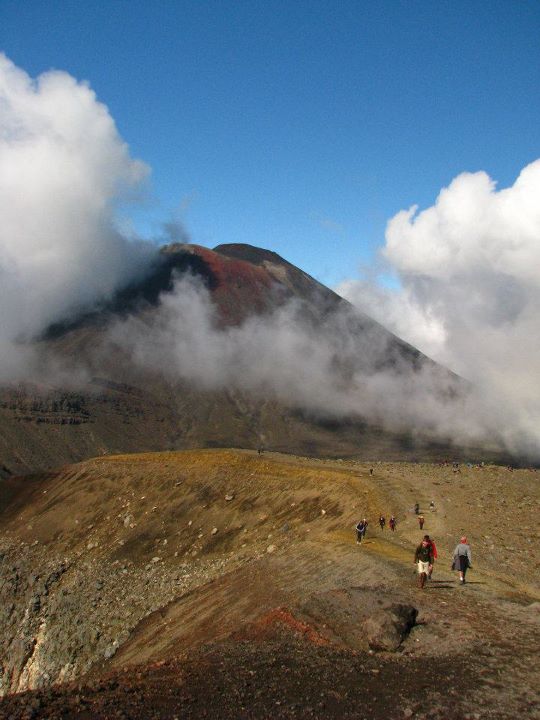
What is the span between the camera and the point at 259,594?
1014 inches

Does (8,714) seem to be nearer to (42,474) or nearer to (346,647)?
(346,647)

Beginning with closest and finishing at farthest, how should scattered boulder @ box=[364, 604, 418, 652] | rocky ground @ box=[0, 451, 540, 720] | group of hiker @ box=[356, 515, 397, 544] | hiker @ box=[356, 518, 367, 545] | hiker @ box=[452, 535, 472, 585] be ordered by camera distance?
rocky ground @ box=[0, 451, 540, 720] → scattered boulder @ box=[364, 604, 418, 652] → hiker @ box=[452, 535, 472, 585] → hiker @ box=[356, 518, 367, 545] → group of hiker @ box=[356, 515, 397, 544]

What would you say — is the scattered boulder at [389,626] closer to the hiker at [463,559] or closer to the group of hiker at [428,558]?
the group of hiker at [428,558]

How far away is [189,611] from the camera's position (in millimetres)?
30109

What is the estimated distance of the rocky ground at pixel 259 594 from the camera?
12773 mm

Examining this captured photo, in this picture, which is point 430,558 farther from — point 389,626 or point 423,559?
point 389,626

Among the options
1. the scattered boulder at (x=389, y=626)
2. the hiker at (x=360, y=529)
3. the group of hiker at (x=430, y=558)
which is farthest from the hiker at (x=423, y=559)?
the hiker at (x=360, y=529)

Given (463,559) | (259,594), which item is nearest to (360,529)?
(259,594)

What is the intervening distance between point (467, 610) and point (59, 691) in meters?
12.8

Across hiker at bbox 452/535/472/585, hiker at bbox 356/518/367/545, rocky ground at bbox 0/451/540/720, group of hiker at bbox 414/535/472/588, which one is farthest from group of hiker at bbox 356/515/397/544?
hiker at bbox 452/535/472/585

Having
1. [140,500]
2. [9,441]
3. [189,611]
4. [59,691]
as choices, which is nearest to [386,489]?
[189,611]

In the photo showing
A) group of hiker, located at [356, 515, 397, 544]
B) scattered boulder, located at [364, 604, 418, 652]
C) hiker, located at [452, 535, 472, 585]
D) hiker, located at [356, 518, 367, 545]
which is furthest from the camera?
group of hiker, located at [356, 515, 397, 544]

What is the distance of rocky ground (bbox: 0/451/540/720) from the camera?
12.8 metres

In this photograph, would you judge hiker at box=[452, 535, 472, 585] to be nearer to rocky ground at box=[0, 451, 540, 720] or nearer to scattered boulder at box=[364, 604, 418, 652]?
rocky ground at box=[0, 451, 540, 720]
